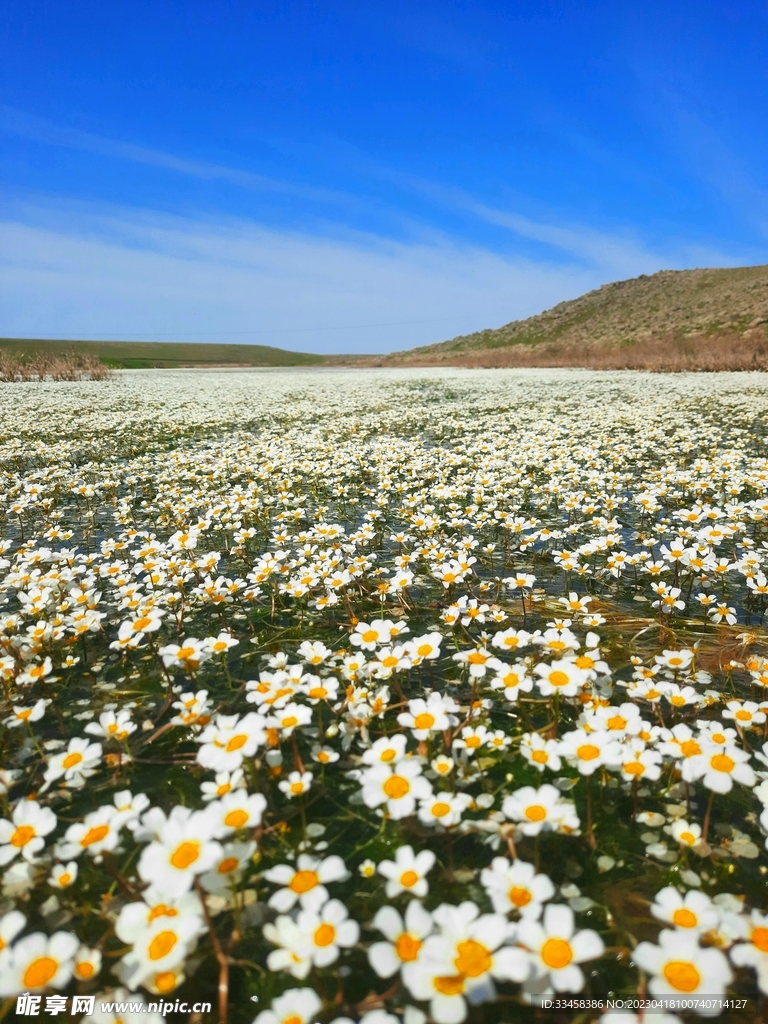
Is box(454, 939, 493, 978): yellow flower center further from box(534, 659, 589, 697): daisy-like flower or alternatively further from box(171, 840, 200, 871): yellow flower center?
box(534, 659, 589, 697): daisy-like flower

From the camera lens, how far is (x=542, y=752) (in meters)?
2.19

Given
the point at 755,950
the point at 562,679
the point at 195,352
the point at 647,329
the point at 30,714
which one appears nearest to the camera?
the point at 755,950

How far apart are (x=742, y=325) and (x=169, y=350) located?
122374 millimetres

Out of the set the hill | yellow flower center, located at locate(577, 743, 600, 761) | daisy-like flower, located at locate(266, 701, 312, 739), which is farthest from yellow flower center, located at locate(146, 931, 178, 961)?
Result: the hill

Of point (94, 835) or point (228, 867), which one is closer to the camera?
point (228, 867)

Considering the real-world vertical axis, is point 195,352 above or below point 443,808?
above

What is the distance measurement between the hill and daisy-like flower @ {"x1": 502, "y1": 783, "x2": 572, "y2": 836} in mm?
33540

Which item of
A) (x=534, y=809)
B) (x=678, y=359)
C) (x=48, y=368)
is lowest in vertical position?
(x=534, y=809)

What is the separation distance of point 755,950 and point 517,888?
63 centimetres

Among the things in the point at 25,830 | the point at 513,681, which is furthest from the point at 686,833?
the point at 25,830

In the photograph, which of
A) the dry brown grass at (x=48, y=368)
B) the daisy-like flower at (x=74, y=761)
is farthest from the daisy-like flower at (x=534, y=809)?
the dry brown grass at (x=48, y=368)

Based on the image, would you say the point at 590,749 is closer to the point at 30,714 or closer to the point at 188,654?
the point at 188,654

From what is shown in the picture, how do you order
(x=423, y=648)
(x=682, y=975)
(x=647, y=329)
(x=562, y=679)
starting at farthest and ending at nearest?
(x=647, y=329) < (x=423, y=648) < (x=562, y=679) < (x=682, y=975)

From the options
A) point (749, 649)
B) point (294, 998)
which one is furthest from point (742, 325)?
point (294, 998)
